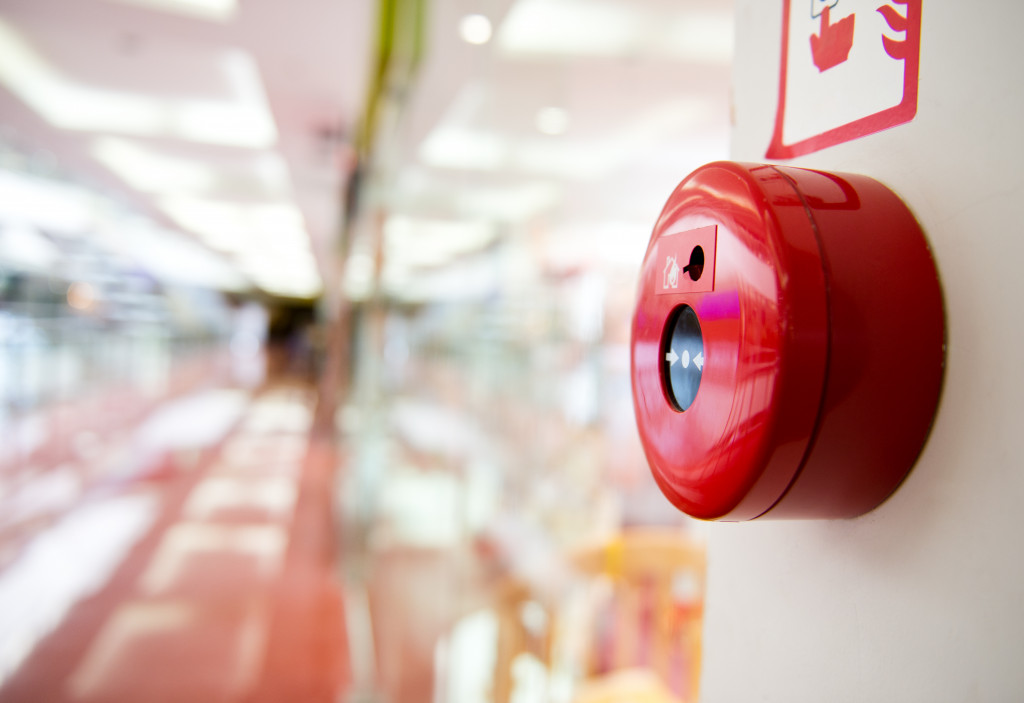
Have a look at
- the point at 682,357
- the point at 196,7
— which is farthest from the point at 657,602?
the point at 196,7

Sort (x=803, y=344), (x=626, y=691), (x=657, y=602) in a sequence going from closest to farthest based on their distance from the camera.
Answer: (x=803, y=344)
(x=626, y=691)
(x=657, y=602)

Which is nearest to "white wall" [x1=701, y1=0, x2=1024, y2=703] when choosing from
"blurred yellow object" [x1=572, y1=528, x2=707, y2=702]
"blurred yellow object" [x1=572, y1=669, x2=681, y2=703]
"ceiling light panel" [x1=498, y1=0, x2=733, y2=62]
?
"ceiling light panel" [x1=498, y1=0, x2=733, y2=62]

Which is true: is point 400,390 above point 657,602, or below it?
above

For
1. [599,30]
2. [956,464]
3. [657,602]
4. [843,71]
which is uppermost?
[599,30]

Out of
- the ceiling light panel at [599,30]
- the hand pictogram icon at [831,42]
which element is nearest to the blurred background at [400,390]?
the ceiling light panel at [599,30]

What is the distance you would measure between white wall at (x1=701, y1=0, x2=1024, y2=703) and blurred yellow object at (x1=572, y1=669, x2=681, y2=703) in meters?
1.78

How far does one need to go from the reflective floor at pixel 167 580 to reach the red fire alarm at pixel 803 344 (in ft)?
9.86

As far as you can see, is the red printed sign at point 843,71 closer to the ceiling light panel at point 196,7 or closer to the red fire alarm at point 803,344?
the red fire alarm at point 803,344

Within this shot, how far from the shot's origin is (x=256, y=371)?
20.8 metres

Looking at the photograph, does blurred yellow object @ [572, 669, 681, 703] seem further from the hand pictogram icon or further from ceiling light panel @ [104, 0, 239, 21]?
ceiling light panel @ [104, 0, 239, 21]

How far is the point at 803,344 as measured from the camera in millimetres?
252

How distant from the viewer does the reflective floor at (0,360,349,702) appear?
2.82m

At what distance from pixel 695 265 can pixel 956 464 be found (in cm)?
13

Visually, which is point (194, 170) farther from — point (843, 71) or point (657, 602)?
point (843, 71)
